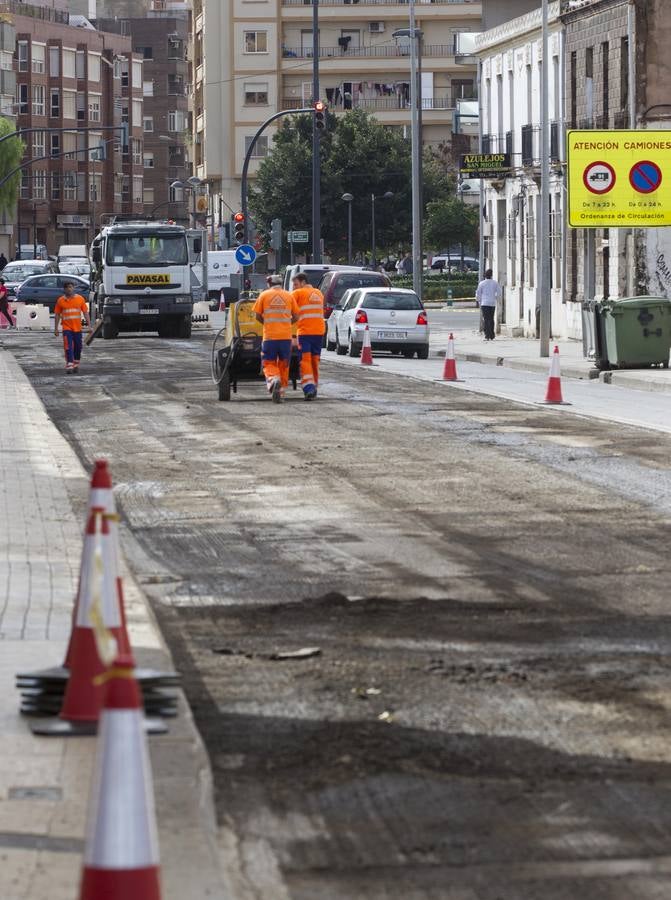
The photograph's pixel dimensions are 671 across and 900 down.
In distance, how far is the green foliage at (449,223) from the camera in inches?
3907

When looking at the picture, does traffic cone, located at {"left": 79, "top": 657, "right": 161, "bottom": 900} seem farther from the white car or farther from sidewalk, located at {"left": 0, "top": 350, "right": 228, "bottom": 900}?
the white car

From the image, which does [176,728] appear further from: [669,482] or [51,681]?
[669,482]

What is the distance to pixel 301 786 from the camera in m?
6.20

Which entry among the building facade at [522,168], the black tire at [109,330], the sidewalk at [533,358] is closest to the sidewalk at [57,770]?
the sidewalk at [533,358]

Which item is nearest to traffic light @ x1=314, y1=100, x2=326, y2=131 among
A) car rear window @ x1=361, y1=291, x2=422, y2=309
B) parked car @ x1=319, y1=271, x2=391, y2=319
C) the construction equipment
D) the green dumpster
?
parked car @ x1=319, y1=271, x2=391, y2=319

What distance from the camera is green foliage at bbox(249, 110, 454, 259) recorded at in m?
99.4

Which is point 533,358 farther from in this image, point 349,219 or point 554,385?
point 349,219

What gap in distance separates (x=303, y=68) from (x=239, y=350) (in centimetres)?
9238

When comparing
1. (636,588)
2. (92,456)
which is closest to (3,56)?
(92,456)

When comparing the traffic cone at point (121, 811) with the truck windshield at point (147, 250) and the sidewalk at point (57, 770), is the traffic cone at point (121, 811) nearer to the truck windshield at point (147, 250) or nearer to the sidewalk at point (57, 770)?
the sidewalk at point (57, 770)

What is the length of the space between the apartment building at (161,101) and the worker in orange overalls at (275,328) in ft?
460

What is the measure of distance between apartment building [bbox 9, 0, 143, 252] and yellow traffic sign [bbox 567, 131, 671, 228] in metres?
107

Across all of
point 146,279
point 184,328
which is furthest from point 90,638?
point 184,328

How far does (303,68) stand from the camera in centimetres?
11681
